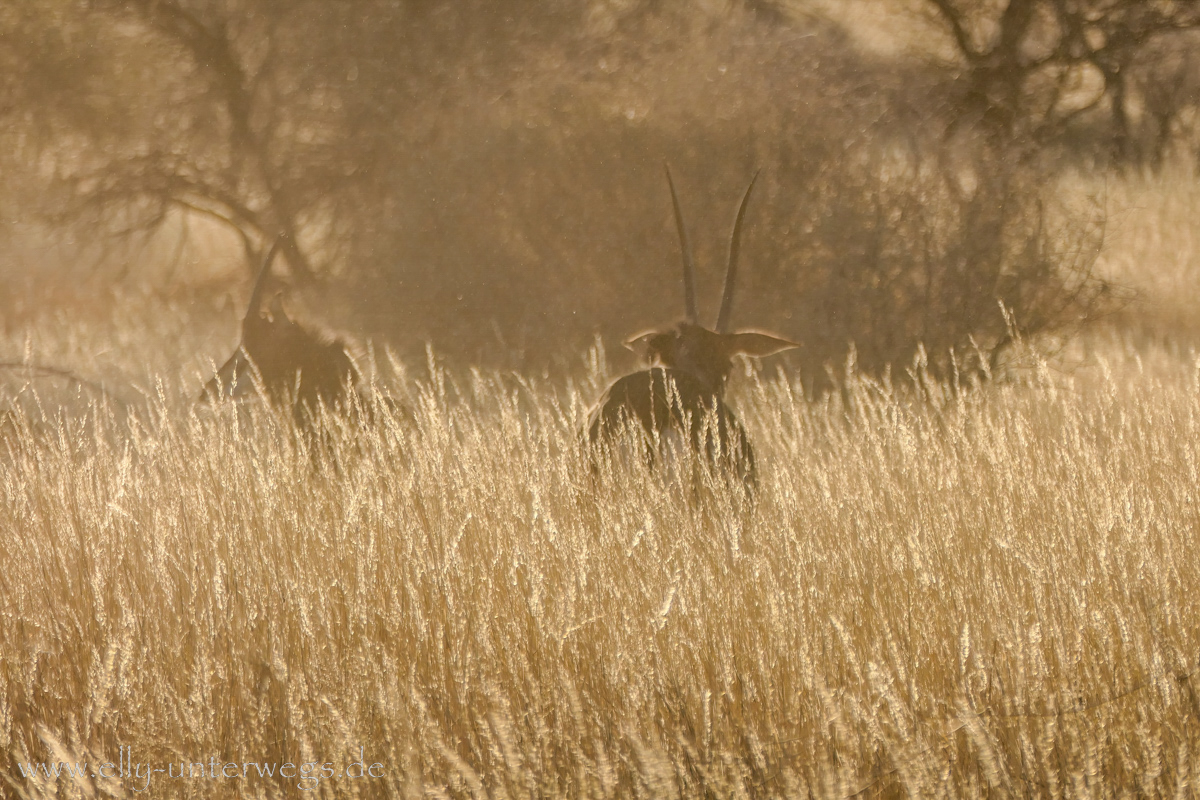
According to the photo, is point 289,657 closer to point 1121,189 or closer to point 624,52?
point 624,52

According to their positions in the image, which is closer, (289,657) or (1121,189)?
(289,657)

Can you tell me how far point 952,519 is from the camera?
7.45 ft

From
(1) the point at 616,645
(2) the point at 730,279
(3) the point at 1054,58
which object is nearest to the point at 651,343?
(2) the point at 730,279

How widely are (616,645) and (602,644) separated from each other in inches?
7.3

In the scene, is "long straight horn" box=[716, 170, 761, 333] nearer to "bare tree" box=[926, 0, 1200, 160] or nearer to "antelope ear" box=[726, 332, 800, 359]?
"antelope ear" box=[726, 332, 800, 359]

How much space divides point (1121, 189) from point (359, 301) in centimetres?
473

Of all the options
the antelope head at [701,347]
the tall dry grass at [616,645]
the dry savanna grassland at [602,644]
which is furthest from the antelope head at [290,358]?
the tall dry grass at [616,645]

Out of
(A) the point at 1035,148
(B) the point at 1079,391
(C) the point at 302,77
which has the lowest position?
(B) the point at 1079,391

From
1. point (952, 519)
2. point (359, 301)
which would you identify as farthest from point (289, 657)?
point (359, 301)

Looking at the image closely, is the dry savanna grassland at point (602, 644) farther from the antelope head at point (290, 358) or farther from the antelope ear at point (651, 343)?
the antelope head at point (290, 358)

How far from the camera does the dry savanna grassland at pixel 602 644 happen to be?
1.52m

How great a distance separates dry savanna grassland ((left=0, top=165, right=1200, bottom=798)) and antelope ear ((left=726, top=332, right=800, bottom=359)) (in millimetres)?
711

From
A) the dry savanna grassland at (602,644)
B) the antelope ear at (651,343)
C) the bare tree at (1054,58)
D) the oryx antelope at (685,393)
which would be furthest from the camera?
the bare tree at (1054,58)

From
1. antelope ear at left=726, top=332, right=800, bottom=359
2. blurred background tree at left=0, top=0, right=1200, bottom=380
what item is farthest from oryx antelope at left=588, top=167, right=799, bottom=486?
→ blurred background tree at left=0, top=0, right=1200, bottom=380
